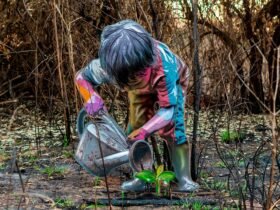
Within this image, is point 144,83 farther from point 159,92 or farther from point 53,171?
point 53,171

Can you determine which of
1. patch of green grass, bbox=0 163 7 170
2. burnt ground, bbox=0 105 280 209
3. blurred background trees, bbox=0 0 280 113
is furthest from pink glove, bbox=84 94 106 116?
patch of green grass, bbox=0 163 7 170

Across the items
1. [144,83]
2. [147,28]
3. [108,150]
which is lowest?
[108,150]

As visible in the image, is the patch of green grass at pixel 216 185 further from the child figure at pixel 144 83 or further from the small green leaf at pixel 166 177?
the small green leaf at pixel 166 177

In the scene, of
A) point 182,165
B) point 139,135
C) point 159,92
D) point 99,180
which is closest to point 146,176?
point 139,135

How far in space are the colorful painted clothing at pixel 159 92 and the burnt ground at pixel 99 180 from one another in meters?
0.27

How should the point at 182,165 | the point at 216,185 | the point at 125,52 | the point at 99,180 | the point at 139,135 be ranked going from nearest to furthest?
the point at 125,52, the point at 139,135, the point at 182,165, the point at 216,185, the point at 99,180

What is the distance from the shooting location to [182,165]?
4.70 metres

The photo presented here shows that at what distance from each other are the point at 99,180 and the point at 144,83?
3.35ft

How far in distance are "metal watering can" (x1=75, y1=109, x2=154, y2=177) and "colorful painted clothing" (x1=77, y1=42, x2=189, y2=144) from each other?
154 mm

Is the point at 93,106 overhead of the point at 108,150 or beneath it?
overhead

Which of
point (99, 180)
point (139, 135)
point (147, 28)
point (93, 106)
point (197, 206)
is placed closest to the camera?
point (197, 206)

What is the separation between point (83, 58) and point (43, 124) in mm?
2022

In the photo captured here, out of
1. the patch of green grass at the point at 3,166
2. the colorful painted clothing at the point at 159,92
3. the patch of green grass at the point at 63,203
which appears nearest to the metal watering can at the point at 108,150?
the colorful painted clothing at the point at 159,92

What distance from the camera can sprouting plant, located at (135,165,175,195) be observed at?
4.38 meters
